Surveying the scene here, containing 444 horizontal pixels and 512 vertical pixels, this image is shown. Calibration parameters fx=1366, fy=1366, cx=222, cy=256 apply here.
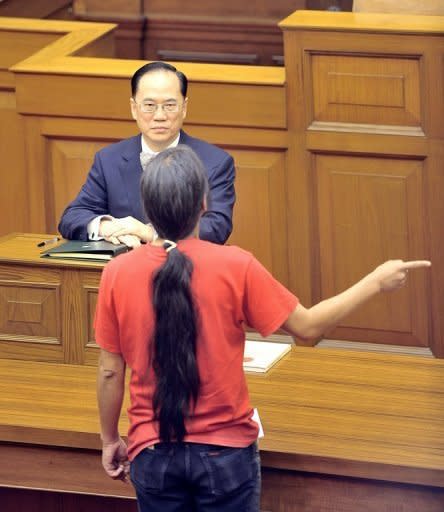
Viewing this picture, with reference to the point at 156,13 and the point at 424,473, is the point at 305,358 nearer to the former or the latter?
the point at 424,473

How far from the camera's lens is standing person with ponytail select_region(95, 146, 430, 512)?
261 centimetres

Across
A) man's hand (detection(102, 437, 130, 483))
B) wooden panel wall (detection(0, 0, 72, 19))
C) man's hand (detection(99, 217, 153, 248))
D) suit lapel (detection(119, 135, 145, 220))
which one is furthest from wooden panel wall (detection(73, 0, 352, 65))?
man's hand (detection(102, 437, 130, 483))

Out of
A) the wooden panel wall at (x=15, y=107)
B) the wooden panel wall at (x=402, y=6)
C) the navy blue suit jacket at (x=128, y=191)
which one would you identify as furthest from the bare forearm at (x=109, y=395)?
the wooden panel wall at (x=402, y=6)

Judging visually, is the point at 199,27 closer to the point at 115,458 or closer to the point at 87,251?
the point at 87,251

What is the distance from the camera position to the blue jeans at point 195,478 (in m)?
2.65

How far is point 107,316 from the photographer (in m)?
2.71

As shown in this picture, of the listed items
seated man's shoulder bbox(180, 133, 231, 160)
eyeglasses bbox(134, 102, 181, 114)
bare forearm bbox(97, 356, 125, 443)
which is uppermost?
eyeglasses bbox(134, 102, 181, 114)

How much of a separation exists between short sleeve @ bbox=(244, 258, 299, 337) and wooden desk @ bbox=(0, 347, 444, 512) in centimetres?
55

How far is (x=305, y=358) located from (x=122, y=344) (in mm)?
1082

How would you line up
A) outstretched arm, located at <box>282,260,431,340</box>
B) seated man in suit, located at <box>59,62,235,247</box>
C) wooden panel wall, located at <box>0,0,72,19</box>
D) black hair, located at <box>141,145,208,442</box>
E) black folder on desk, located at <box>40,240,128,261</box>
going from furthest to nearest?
wooden panel wall, located at <box>0,0,72,19</box>
seated man in suit, located at <box>59,62,235,247</box>
black folder on desk, located at <box>40,240,128,261</box>
outstretched arm, located at <box>282,260,431,340</box>
black hair, located at <box>141,145,208,442</box>

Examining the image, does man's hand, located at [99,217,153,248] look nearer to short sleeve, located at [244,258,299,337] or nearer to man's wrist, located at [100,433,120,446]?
man's wrist, located at [100,433,120,446]

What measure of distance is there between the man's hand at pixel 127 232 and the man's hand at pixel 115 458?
1.01 meters

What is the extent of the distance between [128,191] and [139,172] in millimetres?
71

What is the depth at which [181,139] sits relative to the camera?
402 cm
